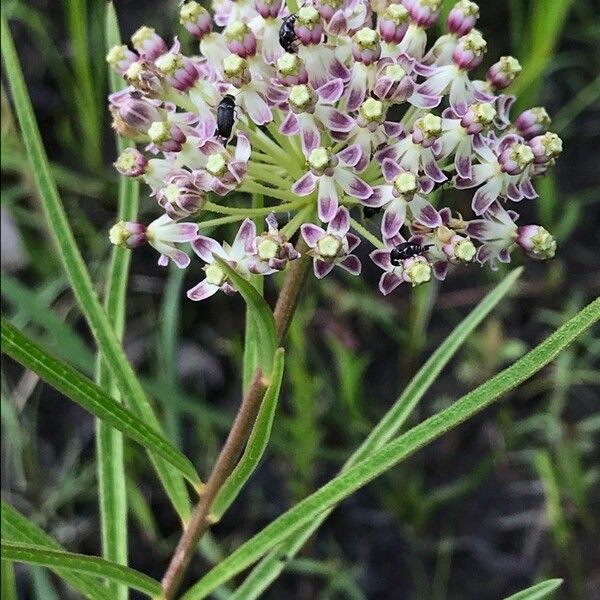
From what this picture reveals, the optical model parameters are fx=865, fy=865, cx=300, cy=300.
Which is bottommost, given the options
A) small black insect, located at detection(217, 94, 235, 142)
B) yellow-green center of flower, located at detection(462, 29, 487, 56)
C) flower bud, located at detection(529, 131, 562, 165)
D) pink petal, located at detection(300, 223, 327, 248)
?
pink petal, located at detection(300, 223, 327, 248)

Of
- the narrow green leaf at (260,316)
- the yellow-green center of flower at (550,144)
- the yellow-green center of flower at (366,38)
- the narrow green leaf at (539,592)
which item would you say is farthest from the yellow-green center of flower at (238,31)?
the narrow green leaf at (539,592)

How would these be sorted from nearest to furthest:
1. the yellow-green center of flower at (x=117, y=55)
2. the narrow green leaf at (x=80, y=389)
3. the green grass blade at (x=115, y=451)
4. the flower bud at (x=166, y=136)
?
the narrow green leaf at (x=80, y=389), the flower bud at (x=166, y=136), the yellow-green center of flower at (x=117, y=55), the green grass blade at (x=115, y=451)

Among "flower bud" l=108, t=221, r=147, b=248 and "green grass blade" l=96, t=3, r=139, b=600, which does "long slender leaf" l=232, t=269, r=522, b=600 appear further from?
"flower bud" l=108, t=221, r=147, b=248

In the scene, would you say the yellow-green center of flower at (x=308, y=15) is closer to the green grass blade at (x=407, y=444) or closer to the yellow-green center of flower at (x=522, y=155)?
the yellow-green center of flower at (x=522, y=155)

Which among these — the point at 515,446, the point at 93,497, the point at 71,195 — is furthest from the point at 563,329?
the point at 71,195

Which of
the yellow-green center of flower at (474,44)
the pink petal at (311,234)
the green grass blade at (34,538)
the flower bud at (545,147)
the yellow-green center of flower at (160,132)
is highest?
the yellow-green center of flower at (474,44)

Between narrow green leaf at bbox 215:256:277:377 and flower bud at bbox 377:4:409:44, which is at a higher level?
flower bud at bbox 377:4:409:44

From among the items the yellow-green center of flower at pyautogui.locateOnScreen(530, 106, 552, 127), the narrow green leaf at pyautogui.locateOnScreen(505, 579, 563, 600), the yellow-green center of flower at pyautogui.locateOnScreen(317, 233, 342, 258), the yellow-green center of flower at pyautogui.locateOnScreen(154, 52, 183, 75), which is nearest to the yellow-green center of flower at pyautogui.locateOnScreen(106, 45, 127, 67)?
the yellow-green center of flower at pyautogui.locateOnScreen(154, 52, 183, 75)

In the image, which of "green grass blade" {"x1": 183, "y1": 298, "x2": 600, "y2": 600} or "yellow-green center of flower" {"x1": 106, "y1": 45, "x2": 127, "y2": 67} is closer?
"green grass blade" {"x1": 183, "y1": 298, "x2": 600, "y2": 600}
